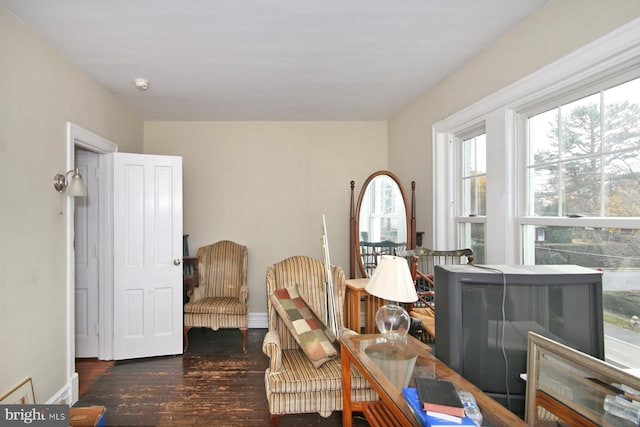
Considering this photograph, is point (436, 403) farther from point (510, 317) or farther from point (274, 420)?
point (274, 420)

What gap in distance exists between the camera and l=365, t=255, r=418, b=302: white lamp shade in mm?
1706

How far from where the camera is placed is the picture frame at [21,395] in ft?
5.98

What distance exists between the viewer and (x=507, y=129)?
2121mm

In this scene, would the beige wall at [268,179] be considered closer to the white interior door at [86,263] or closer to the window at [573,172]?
the white interior door at [86,263]

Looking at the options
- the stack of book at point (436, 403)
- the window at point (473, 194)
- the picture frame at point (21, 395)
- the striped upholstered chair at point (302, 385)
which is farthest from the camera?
the window at point (473, 194)

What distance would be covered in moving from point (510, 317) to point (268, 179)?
10.6ft

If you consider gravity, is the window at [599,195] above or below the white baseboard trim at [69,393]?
above

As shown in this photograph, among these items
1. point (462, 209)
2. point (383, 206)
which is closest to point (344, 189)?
point (383, 206)

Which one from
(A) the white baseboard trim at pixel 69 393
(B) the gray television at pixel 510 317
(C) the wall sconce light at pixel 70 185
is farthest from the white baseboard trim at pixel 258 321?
(B) the gray television at pixel 510 317

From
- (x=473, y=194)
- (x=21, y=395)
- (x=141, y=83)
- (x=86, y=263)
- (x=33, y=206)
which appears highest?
(x=141, y=83)

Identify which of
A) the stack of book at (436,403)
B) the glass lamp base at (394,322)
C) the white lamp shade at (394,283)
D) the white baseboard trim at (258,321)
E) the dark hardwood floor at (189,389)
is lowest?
the dark hardwood floor at (189,389)

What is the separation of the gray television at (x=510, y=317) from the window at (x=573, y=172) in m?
0.33

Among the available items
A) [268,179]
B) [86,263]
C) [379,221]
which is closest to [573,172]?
[379,221]

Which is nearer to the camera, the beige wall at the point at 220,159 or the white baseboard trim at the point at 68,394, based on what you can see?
the beige wall at the point at 220,159
